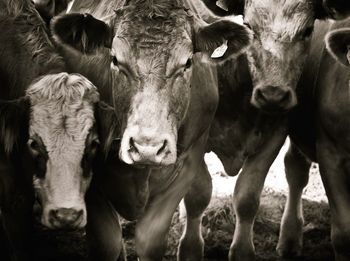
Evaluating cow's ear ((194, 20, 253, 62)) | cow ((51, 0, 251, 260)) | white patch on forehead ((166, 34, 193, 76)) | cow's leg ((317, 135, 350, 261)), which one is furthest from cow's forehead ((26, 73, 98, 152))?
cow's leg ((317, 135, 350, 261))

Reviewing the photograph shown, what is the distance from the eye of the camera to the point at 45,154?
7.18 metres

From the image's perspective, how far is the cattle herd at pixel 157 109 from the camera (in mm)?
7199

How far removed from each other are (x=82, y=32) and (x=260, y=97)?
58.9 inches

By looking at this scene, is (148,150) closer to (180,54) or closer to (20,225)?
(180,54)

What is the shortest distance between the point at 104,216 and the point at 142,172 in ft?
1.46

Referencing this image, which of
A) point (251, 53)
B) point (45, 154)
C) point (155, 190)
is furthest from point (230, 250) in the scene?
point (45, 154)

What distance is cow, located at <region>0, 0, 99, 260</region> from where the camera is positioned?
23.4 feet

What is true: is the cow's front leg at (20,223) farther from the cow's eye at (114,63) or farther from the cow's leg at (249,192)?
the cow's leg at (249,192)

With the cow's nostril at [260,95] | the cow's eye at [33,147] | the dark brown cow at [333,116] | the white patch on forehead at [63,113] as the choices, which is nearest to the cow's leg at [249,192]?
the dark brown cow at [333,116]

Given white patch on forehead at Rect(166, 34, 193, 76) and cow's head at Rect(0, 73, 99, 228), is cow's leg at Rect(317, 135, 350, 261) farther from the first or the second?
cow's head at Rect(0, 73, 99, 228)

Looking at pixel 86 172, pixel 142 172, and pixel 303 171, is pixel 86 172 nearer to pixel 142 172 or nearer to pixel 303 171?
pixel 142 172

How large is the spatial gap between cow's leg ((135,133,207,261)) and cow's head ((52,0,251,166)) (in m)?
0.86

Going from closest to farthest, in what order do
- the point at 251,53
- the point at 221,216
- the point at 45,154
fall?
the point at 45,154
the point at 251,53
the point at 221,216

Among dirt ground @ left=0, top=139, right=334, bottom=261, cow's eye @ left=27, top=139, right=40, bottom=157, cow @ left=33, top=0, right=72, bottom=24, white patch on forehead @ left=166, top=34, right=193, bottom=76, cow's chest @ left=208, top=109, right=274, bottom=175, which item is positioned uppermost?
white patch on forehead @ left=166, top=34, right=193, bottom=76
